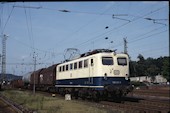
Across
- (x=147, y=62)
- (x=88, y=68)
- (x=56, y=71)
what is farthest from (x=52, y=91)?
(x=147, y=62)

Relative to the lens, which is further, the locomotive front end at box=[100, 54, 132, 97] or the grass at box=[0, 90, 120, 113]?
the locomotive front end at box=[100, 54, 132, 97]

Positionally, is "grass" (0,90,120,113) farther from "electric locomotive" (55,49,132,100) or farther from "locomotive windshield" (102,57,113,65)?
"locomotive windshield" (102,57,113,65)

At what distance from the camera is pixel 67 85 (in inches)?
1246

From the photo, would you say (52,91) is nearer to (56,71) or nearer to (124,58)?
(56,71)

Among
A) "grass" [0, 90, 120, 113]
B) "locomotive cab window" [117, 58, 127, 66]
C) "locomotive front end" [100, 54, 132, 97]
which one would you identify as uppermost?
"locomotive cab window" [117, 58, 127, 66]

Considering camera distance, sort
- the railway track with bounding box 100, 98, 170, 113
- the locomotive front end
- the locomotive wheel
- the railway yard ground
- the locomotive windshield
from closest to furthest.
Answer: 1. the railway track with bounding box 100, 98, 170, 113
2. the railway yard ground
3. the locomotive front end
4. the locomotive windshield
5. the locomotive wheel

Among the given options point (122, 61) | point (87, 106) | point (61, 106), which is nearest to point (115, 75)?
point (122, 61)

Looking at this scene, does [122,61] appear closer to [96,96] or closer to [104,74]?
[104,74]

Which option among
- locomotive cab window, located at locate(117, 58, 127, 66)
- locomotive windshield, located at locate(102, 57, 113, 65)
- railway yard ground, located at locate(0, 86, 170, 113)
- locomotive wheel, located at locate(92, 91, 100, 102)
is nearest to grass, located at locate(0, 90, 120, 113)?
railway yard ground, located at locate(0, 86, 170, 113)

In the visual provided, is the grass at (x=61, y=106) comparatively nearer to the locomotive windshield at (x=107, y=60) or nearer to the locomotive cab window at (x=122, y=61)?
the locomotive windshield at (x=107, y=60)

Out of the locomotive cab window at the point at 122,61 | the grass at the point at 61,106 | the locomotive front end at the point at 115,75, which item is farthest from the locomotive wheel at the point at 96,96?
the locomotive cab window at the point at 122,61

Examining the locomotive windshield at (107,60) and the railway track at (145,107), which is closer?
the railway track at (145,107)

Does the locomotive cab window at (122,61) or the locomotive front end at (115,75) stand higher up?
the locomotive cab window at (122,61)

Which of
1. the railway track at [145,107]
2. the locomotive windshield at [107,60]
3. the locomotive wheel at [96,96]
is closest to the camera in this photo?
the railway track at [145,107]
